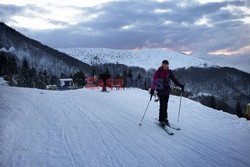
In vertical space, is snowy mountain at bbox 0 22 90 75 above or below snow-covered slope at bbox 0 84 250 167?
above

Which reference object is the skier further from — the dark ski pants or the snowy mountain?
the snowy mountain

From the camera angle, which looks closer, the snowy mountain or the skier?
the skier

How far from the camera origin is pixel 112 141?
572 cm

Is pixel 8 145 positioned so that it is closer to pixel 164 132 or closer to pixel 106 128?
pixel 106 128

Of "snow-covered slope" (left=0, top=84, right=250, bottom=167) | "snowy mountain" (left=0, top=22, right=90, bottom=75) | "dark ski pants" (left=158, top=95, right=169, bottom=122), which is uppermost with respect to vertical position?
"snowy mountain" (left=0, top=22, right=90, bottom=75)

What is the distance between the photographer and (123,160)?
461 cm

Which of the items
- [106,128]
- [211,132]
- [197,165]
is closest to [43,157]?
[106,128]

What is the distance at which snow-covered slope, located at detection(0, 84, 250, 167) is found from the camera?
4559mm

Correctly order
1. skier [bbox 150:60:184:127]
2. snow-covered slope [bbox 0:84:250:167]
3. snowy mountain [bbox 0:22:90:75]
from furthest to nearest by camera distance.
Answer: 1. snowy mountain [bbox 0:22:90:75]
2. skier [bbox 150:60:184:127]
3. snow-covered slope [bbox 0:84:250:167]

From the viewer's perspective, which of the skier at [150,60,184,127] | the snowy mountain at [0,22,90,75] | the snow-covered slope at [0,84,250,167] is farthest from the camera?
the snowy mountain at [0,22,90,75]

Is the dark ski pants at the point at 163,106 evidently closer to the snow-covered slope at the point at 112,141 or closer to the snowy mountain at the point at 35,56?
the snow-covered slope at the point at 112,141

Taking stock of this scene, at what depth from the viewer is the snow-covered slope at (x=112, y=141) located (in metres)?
4.56

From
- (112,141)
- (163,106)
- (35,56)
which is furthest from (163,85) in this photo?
(35,56)

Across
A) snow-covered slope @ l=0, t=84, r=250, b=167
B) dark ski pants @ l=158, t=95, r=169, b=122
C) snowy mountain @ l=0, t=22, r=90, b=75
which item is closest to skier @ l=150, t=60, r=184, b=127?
dark ski pants @ l=158, t=95, r=169, b=122
